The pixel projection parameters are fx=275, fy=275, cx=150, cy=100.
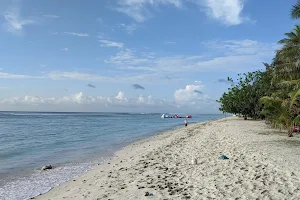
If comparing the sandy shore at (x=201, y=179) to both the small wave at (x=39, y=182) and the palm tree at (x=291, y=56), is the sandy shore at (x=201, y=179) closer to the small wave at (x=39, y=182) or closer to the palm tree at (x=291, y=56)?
the small wave at (x=39, y=182)

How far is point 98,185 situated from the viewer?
805 cm

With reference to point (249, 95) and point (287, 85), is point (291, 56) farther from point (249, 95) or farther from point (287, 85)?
point (249, 95)

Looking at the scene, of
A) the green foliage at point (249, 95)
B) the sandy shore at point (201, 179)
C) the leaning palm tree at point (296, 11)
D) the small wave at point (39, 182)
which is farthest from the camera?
the green foliage at point (249, 95)

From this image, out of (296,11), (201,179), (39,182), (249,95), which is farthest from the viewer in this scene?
(249,95)

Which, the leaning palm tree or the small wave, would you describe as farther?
the leaning palm tree

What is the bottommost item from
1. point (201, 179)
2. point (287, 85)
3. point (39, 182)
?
point (39, 182)

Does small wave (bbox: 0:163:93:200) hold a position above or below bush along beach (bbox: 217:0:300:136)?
Answer: below

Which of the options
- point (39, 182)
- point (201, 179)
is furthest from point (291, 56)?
point (39, 182)

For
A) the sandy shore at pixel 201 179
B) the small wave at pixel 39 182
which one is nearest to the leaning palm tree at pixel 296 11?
the sandy shore at pixel 201 179

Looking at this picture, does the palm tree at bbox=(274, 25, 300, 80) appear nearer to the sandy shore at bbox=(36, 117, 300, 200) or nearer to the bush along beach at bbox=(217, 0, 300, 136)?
the bush along beach at bbox=(217, 0, 300, 136)

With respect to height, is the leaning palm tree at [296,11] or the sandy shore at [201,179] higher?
the leaning palm tree at [296,11]

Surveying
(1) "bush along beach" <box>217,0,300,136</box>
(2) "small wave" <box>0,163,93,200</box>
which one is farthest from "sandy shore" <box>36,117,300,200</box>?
(1) "bush along beach" <box>217,0,300,136</box>

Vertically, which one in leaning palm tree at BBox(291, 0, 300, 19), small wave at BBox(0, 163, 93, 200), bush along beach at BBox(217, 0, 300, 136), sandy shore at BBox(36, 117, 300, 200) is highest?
leaning palm tree at BBox(291, 0, 300, 19)

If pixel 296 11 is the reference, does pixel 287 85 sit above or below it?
below
